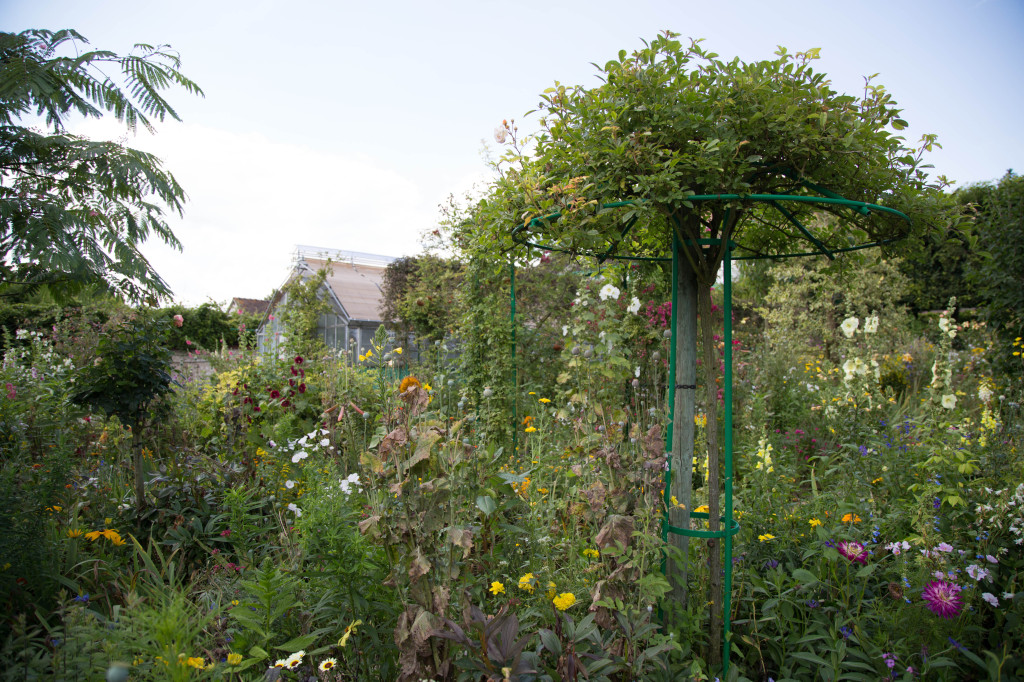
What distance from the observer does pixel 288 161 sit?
509cm

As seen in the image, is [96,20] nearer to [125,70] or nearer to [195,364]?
[125,70]

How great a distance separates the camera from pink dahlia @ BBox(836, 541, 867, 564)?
1687mm

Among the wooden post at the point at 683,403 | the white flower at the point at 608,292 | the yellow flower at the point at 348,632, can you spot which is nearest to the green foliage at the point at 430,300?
the white flower at the point at 608,292

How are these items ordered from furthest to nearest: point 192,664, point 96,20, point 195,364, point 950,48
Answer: point 195,364, point 96,20, point 950,48, point 192,664

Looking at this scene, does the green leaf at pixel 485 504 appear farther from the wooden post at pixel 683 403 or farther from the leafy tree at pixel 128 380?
the leafy tree at pixel 128 380

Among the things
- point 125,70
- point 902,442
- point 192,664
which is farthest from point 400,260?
point 192,664

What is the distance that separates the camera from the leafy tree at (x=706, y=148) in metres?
1.51

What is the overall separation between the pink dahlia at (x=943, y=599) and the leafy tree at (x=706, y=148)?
609mm

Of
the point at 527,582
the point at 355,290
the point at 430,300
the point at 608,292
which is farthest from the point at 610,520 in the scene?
the point at 355,290

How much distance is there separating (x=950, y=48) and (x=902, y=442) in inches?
88.5

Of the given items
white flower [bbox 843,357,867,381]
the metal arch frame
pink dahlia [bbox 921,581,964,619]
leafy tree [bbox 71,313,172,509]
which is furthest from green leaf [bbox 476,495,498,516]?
white flower [bbox 843,357,867,381]

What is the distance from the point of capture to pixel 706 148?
144cm

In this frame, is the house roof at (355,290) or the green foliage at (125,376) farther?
the house roof at (355,290)

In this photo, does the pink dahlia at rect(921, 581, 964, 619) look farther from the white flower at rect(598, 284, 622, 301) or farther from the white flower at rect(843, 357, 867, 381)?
the white flower at rect(598, 284, 622, 301)
